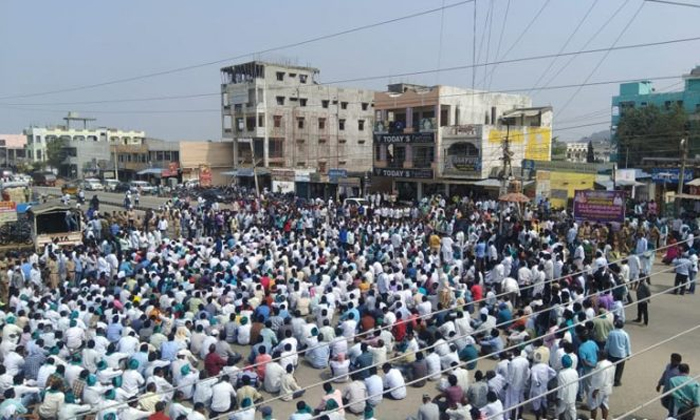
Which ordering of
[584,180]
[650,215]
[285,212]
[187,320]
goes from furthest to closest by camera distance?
[584,180] → [285,212] → [650,215] → [187,320]

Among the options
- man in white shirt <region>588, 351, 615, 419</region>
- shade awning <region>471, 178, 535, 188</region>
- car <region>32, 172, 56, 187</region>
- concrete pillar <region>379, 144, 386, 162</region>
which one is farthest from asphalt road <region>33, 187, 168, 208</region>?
man in white shirt <region>588, 351, 615, 419</region>

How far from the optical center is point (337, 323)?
11.7 metres

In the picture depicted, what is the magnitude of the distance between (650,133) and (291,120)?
27.2m

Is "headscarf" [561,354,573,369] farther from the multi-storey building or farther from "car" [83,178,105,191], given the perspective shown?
the multi-storey building

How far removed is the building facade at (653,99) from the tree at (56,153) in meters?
59.4

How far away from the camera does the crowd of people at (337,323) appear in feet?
24.3

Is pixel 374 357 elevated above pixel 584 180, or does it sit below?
below

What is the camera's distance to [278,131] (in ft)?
149

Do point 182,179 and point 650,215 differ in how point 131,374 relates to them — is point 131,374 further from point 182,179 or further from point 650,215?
point 182,179

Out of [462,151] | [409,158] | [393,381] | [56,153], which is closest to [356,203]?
[409,158]

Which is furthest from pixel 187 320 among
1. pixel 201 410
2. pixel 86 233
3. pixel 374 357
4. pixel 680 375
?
pixel 86 233

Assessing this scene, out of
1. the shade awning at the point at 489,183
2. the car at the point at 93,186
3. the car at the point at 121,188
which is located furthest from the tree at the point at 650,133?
the car at the point at 93,186

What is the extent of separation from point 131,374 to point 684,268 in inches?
471

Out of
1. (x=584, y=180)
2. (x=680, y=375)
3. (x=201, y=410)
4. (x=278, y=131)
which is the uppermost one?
(x=278, y=131)
